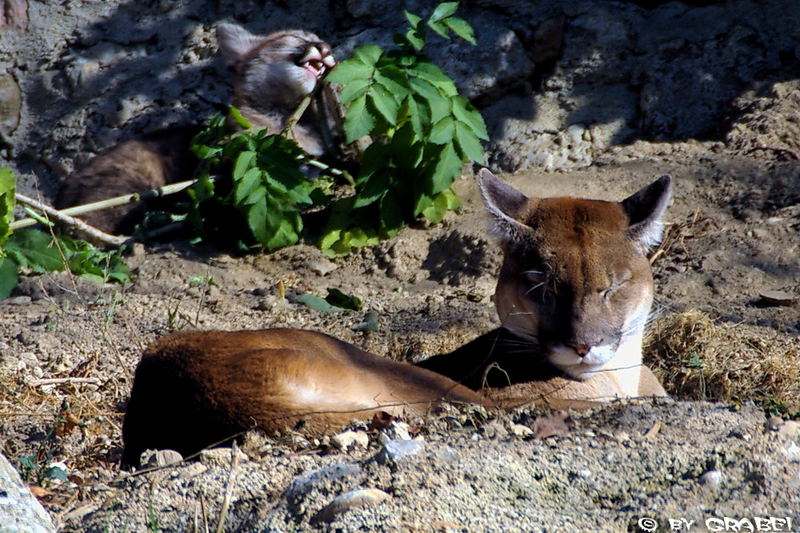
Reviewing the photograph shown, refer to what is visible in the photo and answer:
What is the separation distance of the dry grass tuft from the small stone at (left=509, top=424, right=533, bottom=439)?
1.67 metres

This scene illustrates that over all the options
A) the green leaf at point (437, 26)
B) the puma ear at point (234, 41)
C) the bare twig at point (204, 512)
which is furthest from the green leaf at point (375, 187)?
the bare twig at point (204, 512)

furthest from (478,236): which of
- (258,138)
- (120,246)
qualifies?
(120,246)

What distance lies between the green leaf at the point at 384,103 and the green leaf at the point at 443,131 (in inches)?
11.4

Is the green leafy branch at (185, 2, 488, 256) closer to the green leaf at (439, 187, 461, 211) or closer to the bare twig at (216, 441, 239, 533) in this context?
the green leaf at (439, 187, 461, 211)

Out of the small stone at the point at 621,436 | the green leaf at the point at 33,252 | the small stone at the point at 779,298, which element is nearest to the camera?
the small stone at the point at 621,436

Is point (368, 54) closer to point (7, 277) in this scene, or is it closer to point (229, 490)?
point (7, 277)

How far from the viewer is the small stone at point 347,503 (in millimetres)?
2643

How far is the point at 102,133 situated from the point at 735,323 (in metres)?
6.87

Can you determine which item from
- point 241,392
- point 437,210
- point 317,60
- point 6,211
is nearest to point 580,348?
point 241,392

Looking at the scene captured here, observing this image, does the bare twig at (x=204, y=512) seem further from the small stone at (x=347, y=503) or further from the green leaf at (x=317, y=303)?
the green leaf at (x=317, y=303)

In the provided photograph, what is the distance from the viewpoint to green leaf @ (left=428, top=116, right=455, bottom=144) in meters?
6.51

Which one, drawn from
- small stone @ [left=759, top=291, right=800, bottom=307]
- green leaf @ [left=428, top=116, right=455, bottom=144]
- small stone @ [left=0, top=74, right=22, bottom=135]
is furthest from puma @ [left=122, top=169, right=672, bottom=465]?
small stone @ [left=0, top=74, right=22, bottom=135]

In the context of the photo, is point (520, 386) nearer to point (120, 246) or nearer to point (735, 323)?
point (735, 323)

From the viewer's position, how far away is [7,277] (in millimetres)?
6383
